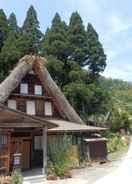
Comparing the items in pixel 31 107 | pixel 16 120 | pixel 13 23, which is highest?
pixel 13 23

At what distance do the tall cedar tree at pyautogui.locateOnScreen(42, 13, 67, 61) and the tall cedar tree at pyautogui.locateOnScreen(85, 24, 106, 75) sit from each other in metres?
2.82

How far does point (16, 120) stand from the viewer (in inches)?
878

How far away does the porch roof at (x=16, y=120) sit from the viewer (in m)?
21.7

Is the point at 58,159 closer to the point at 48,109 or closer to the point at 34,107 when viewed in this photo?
the point at 34,107

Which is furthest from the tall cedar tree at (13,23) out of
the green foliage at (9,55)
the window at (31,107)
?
the window at (31,107)

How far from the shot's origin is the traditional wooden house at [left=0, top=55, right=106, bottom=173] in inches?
1064

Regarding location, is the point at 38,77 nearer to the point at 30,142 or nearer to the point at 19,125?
the point at 30,142

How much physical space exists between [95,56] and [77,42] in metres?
2.54

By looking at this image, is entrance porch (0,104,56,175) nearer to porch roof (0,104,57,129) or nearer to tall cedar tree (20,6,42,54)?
porch roof (0,104,57,129)

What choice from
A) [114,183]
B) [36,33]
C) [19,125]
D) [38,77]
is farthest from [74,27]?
[114,183]

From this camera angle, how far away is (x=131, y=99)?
101250 millimetres

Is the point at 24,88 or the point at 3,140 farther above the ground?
the point at 24,88

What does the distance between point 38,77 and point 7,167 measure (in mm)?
12857

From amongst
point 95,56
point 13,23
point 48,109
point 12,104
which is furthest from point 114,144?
point 13,23
